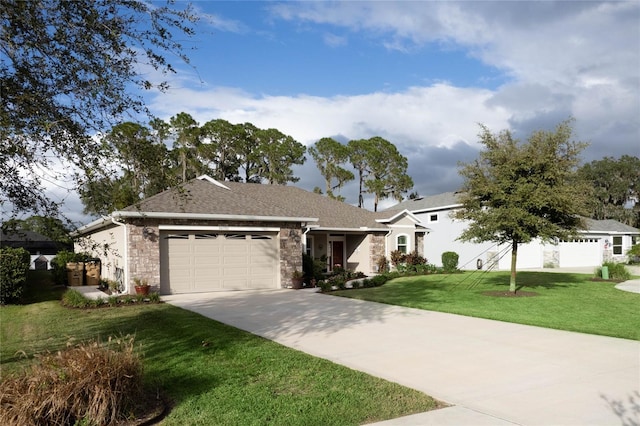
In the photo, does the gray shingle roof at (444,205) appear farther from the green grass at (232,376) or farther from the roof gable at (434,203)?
the green grass at (232,376)

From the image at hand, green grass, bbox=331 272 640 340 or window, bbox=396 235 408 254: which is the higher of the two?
window, bbox=396 235 408 254

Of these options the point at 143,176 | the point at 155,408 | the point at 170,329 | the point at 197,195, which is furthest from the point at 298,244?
the point at 155,408

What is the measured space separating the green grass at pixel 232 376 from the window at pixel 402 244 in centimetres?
1674

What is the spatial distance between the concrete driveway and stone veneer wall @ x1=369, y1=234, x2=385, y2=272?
41.0 feet

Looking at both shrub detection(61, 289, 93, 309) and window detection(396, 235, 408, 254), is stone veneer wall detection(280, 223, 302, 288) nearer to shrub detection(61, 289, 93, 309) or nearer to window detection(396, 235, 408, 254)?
shrub detection(61, 289, 93, 309)

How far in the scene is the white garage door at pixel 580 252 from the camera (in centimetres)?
3281

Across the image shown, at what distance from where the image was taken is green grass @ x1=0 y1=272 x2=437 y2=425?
5047 mm

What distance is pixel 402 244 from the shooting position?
2636 cm

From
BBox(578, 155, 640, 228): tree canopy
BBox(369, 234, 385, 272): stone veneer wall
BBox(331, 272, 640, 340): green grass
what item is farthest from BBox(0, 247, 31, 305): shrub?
BBox(578, 155, 640, 228): tree canopy

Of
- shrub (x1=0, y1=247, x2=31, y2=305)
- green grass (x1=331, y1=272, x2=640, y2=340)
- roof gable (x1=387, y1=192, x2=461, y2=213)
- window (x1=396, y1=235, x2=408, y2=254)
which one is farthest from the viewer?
roof gable (x1=387, y1=192, x2=461, y2=213)

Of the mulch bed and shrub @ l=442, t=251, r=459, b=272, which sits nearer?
the mulch bed

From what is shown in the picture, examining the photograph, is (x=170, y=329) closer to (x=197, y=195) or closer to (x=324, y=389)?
(x=324, y=389)

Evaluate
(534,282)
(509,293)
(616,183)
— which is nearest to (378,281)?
(509,293)

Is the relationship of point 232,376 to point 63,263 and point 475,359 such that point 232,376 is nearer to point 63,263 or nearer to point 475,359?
point 475,359
